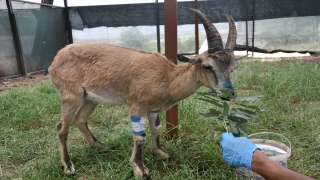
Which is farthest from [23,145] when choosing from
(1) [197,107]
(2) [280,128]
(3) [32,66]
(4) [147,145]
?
(3) [32,66]

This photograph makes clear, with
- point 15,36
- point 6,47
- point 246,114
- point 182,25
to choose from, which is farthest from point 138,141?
point 182,25

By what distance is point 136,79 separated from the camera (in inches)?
125

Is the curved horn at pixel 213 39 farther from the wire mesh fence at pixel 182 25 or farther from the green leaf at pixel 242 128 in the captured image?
the wire mesh fence at pixel 182 25

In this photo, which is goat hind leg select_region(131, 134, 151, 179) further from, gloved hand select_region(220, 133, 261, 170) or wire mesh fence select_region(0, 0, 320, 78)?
wire mesh fence select_region(0, 0, 320, 78)

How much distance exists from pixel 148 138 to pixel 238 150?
1.79 m

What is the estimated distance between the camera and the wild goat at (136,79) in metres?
2.88

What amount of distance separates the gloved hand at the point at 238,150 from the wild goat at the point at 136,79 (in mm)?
659

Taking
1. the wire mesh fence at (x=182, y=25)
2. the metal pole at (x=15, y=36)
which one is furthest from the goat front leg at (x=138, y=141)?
the wire mesh fence at (x=182, y=25)

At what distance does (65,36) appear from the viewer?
1030cm

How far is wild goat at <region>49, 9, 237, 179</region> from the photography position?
2.88 metres

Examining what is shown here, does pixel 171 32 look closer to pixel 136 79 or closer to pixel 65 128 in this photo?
pixel 136 79

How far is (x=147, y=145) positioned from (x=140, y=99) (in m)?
0.85

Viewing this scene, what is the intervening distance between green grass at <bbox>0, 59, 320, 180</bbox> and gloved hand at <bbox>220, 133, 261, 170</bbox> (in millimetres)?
556

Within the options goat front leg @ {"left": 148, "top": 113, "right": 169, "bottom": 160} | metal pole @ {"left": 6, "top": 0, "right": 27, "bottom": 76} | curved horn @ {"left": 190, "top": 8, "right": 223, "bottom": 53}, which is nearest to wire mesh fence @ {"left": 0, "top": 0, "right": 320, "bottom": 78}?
metal pole @ {"left": 6, "top": 0, "right": 27, "bottom": 76}
